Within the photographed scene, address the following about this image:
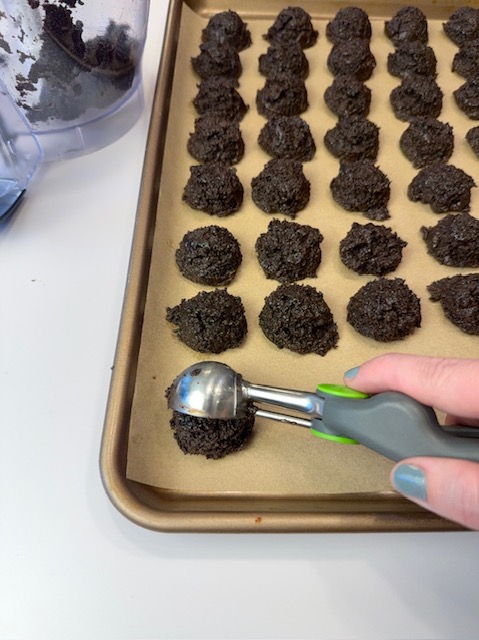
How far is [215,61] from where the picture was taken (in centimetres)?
202

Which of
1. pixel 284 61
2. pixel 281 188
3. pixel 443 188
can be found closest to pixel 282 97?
pixel 284 61

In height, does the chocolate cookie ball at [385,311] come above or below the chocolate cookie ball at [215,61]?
below

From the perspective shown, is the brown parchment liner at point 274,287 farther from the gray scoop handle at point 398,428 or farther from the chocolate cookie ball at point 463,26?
the gray scoop handle at point 398,428

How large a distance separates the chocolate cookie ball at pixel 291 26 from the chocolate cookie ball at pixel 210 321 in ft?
4.17

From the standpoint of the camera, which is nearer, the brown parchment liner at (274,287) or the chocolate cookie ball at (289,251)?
the brown parchment liner at (274,287)

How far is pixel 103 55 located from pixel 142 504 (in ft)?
4.68

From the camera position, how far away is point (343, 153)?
6.09 feet

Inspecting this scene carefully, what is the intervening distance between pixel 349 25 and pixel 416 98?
0.47 metres

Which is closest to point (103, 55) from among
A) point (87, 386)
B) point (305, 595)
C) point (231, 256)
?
point (231, 256)

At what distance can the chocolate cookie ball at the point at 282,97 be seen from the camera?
1947 millimetres

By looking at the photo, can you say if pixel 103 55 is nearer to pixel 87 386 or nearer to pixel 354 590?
pixel 87 386

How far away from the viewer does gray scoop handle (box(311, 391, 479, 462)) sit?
2.88ft

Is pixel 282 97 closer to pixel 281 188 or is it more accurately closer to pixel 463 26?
pixel 281 188

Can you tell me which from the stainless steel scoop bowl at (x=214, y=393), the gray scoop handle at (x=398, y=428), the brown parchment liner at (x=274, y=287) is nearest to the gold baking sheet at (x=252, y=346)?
the brown parchment liner at (x=274, y=287)
